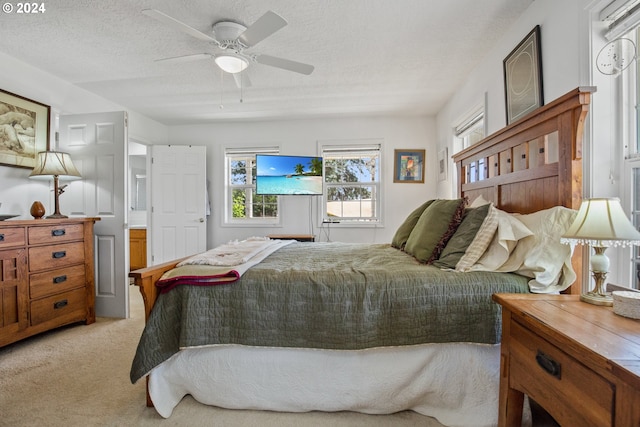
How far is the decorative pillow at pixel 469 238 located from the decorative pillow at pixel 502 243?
0.04 m

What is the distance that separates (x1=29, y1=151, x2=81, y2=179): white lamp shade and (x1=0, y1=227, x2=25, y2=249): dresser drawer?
593 mm

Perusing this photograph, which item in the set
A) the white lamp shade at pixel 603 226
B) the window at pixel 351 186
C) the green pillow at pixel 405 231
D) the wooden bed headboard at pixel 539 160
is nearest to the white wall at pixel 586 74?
the wooden bed headboard at pixel 539 160

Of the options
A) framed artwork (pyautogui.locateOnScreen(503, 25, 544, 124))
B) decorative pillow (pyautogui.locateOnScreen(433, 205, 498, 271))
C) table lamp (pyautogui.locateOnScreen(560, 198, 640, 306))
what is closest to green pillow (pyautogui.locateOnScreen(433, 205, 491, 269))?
decorative pillow (pyautogui.locateOnScreen(433, 205, 498, 271))

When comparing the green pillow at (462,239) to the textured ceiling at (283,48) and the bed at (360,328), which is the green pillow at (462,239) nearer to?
the bed at (360,328)

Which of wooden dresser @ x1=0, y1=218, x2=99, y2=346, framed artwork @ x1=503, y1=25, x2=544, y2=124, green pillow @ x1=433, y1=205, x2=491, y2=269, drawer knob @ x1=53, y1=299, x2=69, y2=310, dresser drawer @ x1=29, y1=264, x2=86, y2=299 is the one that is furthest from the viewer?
drawer knob @ x1=53, y1=299, x2=69, y2=310

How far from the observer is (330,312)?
4.49 ft

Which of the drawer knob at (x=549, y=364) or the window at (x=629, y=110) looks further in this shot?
the window at (x=629, y=110)

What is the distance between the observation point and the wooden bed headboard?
134 cm

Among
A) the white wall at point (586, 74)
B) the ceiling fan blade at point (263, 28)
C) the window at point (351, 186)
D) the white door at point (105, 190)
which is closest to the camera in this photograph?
the white wall at point (586, 74)

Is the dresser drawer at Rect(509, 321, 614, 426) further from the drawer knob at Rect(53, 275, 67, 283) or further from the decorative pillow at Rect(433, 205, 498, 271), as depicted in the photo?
the drawer knob at Rect(53, 275, 67, 283)

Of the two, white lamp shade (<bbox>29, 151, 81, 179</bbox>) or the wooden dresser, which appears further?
white lamp shade (<bbox>29, 151, 81, 179</bbox>)

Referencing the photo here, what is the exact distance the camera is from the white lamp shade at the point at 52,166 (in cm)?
252

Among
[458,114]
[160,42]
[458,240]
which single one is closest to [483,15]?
[458,114]

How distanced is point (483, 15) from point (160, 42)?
2566 millimetres
